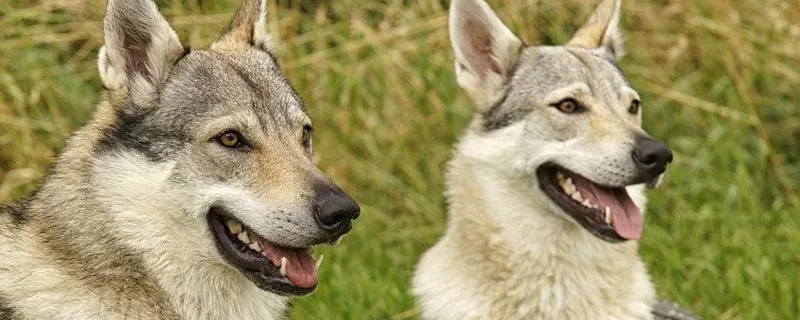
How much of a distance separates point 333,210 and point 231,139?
20.3 inches

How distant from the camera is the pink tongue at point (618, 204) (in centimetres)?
559

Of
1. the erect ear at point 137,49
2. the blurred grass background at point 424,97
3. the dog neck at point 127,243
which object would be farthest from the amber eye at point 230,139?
the blurred grass background at point 424,97

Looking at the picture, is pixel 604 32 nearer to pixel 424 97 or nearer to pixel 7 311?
pixel 424 97

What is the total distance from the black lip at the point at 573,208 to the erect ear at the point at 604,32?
1003 mm

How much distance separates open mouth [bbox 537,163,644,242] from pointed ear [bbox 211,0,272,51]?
5.18ft

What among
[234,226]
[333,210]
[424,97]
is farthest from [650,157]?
[424,97]

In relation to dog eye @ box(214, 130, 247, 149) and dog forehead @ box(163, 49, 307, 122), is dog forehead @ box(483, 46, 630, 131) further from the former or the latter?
dog eye @ box(214, 130, 247, 149)

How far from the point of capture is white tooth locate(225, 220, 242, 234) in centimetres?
441

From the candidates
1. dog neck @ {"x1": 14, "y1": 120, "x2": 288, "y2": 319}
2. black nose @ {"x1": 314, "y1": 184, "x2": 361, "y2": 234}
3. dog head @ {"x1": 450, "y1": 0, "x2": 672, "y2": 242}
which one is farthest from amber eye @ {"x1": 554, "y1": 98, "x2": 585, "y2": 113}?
dog neck @ {"x1": 14, "y1": 120, "x2": 288, "y2": 319}

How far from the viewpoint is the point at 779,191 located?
8.19 m

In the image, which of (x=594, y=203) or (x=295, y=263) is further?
(x=594, y=203)

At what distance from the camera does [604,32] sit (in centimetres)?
655

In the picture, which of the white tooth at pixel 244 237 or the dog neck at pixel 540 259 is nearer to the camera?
the white tooth at pixel 244 237

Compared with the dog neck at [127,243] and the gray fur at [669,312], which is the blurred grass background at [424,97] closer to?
the gray fur at [669,312]
